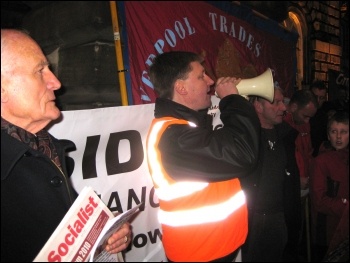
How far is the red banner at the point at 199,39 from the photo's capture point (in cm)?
295

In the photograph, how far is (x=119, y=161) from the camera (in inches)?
86.9

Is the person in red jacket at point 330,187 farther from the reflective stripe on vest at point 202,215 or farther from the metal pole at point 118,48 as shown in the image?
the metal pole at point 118,48

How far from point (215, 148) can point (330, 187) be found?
178cm

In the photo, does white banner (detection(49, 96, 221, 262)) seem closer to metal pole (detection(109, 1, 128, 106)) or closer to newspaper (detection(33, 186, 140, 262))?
metal pole (detection(109, 1, 128, 106))

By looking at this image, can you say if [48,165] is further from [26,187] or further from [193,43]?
[193,43]

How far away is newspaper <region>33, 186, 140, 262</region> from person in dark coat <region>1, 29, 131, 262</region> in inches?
5.8

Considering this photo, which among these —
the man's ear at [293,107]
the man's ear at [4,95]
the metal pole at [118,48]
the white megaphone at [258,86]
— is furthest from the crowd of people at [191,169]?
the man's ear at [293,107]

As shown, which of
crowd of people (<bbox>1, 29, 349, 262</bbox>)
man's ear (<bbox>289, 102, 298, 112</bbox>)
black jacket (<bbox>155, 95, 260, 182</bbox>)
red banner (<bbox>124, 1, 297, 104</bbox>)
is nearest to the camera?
crowd of people (<bbox>1, 29, 349, 262</bbox>)

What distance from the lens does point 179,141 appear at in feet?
5.05

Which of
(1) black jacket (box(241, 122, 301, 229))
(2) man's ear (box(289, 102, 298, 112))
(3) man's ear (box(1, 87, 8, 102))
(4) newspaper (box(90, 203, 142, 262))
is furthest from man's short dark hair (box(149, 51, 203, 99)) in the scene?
(2) man's ear (box(289, 102, 298, 112))

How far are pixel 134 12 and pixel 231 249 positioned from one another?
239cm

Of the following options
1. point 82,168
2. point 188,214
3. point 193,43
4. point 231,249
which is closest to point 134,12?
point 193,43

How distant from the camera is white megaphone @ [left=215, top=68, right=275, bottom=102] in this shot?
6.74 ft

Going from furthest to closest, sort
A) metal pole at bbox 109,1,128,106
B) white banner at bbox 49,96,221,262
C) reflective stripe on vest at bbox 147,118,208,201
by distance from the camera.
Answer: metal pole at bbox 109,1,128,106 → white banner at bbox 49,96,221,262 → reflective stripe on vest at bbox 147,118,208,201
